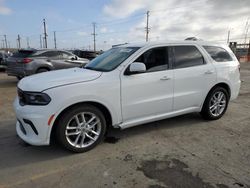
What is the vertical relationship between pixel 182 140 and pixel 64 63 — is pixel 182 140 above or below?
below

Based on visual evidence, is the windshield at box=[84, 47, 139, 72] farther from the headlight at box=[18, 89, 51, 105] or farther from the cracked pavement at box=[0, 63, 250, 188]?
the cracked pavement at box=[0, 63, 250, 188]

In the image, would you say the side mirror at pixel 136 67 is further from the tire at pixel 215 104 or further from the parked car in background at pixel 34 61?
the parked car in background at pixel 34 61

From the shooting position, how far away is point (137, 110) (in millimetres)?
3766

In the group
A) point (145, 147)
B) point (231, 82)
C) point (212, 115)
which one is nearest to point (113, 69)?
point (145, 147)

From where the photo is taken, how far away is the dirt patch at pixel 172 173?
2639mm

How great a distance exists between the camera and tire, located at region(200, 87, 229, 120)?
4691 mm

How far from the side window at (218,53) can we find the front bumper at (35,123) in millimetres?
3535

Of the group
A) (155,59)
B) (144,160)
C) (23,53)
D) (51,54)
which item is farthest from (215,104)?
(23,53)

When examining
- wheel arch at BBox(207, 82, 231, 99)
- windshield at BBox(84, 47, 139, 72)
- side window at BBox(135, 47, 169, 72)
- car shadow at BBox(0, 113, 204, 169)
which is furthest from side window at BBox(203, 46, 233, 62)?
windshield at BBox(84, 47, 139, 72)

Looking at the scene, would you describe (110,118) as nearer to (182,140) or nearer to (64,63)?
(182,140)

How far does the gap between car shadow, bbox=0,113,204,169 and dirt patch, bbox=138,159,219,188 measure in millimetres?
922

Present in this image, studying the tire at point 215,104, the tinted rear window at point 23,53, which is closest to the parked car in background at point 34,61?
the tinted rear window at point 23,53

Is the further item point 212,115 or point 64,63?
point 64,63

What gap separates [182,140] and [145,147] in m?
0.74
